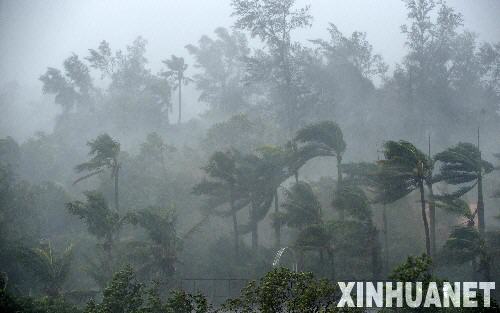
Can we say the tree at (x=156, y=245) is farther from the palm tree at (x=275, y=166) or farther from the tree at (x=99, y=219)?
the palm tree at (x=275, y=166)

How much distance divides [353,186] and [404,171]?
3472mm

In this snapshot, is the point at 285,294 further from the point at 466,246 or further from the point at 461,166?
the point at 461,166

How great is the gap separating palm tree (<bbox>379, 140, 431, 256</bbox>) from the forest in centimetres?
11

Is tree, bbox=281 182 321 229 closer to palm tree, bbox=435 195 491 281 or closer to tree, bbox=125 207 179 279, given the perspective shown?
palm tree, bbox=435 195 491 281

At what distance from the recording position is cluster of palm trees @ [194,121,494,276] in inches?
771

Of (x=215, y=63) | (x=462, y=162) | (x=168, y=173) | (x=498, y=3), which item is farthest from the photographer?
(x=498, y=3)

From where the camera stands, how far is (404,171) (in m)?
19.6

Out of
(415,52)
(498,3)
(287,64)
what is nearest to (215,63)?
(287,64)

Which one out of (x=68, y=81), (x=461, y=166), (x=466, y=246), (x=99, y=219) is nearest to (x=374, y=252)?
(x=466, y=246)

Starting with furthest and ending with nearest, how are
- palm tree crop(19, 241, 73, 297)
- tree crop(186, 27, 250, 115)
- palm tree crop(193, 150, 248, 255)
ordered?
tree crop(186, 27, 250, 115), palm tree crop(193, 150, 248, 255), palm tree crop(19, 241, 73, 297)

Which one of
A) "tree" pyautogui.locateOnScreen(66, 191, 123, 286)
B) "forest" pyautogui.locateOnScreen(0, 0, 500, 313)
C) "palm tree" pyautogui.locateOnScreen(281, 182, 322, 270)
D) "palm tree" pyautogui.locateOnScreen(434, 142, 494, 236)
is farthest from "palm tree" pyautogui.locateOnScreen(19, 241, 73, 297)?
"palm tree" pyautogui.locateOnScreen(434, 142, 494, 236)

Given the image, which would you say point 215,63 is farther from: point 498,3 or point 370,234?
point 498,3

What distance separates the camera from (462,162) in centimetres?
2212

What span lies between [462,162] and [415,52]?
86.6 feet
